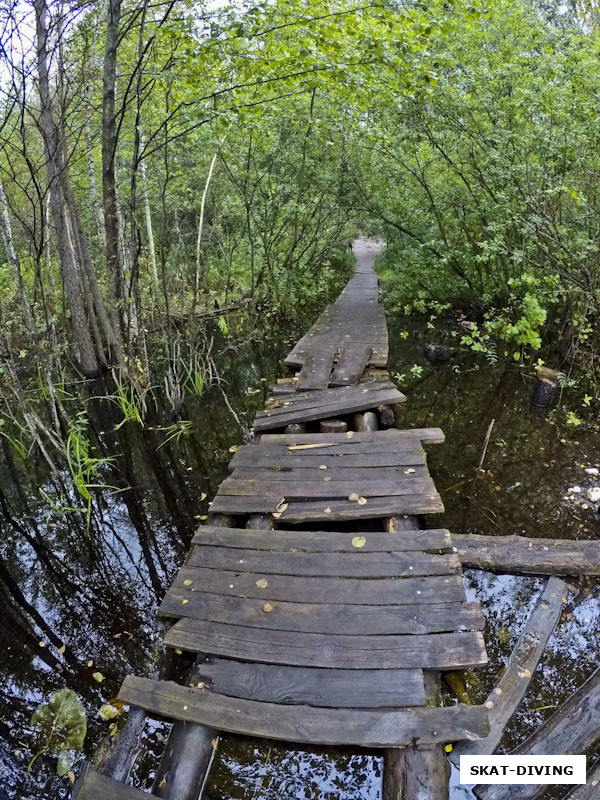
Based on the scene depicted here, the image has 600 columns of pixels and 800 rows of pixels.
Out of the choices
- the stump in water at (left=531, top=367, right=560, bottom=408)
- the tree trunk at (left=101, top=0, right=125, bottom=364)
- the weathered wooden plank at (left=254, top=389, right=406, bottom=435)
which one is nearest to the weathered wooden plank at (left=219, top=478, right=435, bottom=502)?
the weathered wooden plank at (left=254, top=389, right=406, bottom=435)

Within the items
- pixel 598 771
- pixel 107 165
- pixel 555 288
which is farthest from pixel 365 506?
pixel 555 288

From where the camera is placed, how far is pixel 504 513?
4449mm

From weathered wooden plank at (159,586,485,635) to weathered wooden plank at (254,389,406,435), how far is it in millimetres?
2744

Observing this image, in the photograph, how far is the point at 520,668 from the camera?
A: 2.88m

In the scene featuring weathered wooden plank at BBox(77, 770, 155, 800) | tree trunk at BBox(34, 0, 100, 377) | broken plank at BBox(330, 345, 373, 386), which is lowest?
broken plank at BBox(330, 345, 373, 386)

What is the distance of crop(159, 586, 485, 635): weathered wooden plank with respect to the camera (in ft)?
9.07

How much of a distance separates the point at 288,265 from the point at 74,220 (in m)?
5.28

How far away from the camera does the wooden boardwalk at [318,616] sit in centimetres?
230

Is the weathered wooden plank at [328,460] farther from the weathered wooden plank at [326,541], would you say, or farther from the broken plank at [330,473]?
the weathered wooden plank at [326,541]

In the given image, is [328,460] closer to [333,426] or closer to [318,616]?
[333,426]

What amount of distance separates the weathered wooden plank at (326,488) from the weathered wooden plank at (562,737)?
1.74 m

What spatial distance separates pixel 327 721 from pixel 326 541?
1.28 metres

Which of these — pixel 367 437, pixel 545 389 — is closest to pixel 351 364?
pixel 367 437

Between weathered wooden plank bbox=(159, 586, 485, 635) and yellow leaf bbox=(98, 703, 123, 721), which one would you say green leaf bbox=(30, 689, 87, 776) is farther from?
weathered wooden plank bbox=(159, 586, 485, 635)
